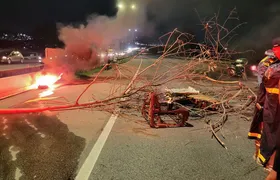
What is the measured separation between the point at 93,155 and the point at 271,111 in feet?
9.16

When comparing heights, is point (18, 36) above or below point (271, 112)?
above

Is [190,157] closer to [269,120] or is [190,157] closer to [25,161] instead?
[269,120]

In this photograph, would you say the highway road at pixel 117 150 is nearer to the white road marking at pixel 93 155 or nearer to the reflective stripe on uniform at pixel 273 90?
the white road marking at pixel 93 155

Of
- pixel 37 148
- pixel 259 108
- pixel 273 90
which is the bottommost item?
pixel 37 148

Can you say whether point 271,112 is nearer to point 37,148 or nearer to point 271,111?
point 271,111

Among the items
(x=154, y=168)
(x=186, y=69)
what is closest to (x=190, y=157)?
(x=154, y=168)

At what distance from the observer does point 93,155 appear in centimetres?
426

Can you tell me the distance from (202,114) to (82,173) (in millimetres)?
4271

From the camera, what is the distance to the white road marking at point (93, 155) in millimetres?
3594

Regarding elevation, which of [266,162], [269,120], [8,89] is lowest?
[8,89]

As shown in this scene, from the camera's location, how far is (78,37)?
2039 centimetres

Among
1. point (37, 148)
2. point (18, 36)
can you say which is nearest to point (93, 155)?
point (37, 148)

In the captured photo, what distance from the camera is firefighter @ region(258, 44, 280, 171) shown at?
130 inches

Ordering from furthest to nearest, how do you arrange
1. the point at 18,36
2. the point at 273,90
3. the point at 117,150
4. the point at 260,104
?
1. the point at 18,36
2. the point at 117,150
3. the point at 260,104
4. the point at 273,90
